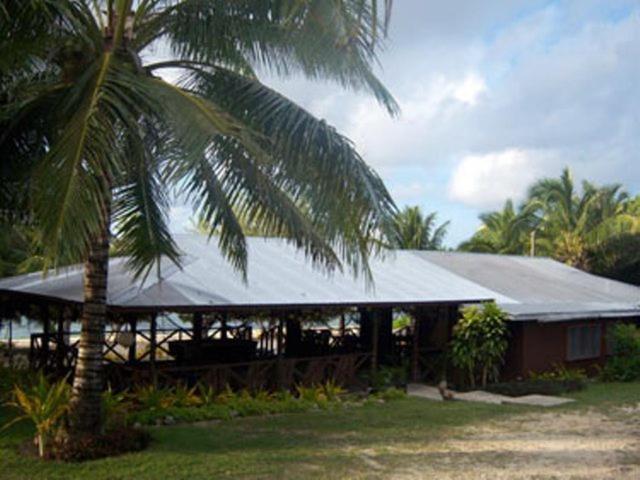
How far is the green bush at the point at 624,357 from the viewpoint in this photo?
19.6 meters

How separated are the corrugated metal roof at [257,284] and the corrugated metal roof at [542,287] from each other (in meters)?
1.14

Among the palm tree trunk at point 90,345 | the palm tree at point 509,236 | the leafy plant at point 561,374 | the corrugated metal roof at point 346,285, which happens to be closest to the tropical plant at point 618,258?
the corrugated metal roof at point 346,285

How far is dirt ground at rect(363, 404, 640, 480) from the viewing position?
9.16 metres

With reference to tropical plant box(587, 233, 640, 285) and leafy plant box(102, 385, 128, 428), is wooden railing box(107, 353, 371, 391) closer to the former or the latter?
Result: leafy plant box(102, 385, 128, 428)

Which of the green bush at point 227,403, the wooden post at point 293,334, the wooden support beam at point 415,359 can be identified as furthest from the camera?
the wooden post at point 293,334

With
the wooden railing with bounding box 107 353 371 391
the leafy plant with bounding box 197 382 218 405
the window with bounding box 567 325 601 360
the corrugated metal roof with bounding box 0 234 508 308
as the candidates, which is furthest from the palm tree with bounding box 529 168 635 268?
the leafy plant with bounding box 197 382 218 405

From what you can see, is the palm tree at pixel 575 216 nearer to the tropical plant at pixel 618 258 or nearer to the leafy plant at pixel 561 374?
the tropical plant at pixel 618 258

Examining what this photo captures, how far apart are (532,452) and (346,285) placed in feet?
21.9

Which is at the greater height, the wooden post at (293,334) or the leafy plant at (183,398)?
the wooden post at (293,334)

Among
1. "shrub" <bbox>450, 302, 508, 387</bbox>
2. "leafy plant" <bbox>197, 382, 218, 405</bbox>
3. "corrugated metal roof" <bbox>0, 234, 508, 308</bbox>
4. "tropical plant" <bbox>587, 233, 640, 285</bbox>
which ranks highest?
"tropical plant" <bbox>587, 233, 640, 285</bbox>

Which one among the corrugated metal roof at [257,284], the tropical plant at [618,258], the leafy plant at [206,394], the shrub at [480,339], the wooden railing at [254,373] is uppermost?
the tropical plant at [618,258]

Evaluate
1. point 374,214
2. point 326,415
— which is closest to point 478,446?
point 326,415

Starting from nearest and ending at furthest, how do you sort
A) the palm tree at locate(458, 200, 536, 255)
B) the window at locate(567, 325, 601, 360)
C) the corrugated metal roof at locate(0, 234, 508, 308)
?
the corrugated metal roof at locate(0, 234, 508, 308), the window at locate(567, 325, 601, 360), the palm tree at locate(458, 200, 536, 255)

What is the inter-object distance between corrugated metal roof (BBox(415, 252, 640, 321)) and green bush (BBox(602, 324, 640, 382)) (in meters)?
0.59
